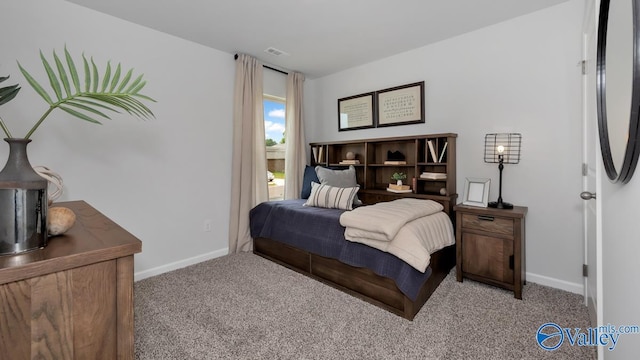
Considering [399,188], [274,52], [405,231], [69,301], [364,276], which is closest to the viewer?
[69,301]

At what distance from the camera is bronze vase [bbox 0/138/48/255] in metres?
0.75

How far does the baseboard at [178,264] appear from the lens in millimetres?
2664

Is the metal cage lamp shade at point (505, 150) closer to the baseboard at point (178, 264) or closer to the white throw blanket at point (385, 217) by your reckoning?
the white throw blanket at point (385, 217)

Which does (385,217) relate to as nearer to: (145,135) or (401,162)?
(401,162)

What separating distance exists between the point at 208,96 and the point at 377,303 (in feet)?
8.83

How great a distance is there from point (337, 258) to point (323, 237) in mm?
237

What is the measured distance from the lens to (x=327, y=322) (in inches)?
75.5

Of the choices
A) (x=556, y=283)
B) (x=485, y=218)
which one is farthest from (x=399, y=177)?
(x=556, y=283)

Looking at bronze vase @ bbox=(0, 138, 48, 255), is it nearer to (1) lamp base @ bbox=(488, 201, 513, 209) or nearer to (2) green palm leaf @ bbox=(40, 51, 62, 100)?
(2) green palm leaf @ bbox=(40, 51, 62, 100)

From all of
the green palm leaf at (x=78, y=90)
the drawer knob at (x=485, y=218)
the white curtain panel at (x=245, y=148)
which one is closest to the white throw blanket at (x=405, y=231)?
the drawer knob at (x=485, y=218)

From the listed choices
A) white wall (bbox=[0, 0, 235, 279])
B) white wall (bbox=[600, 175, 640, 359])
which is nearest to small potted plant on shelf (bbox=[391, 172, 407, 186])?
white wall (bbox=[600, 175, 640, 359])

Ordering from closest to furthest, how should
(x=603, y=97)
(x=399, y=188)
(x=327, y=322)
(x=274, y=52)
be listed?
(x=603, y=97), (x=327, y=322), (x=399, y=188), (x=274, y=52)

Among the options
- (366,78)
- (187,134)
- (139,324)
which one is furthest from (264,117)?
(139,324)

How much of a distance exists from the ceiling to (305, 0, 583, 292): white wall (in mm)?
184
